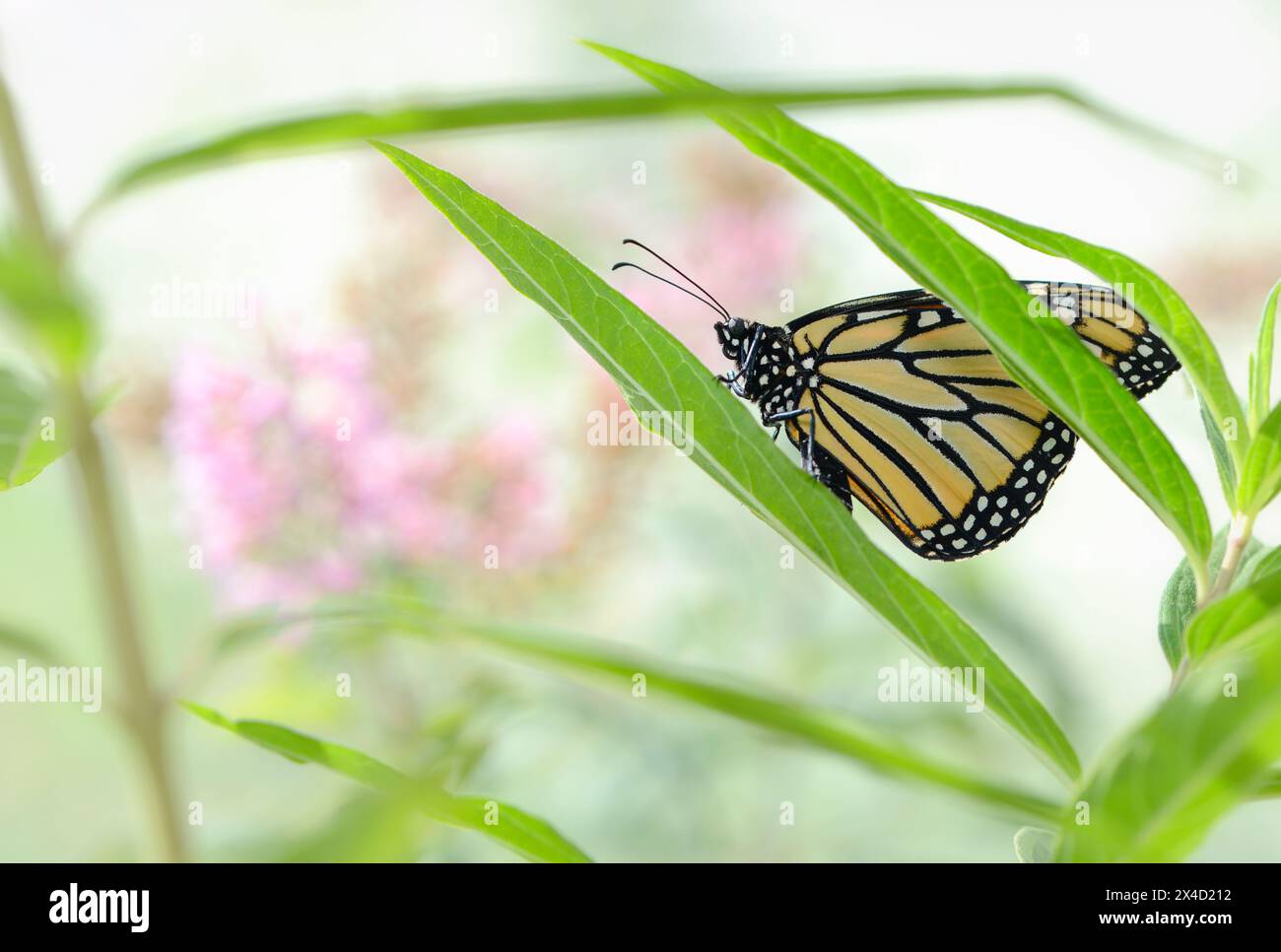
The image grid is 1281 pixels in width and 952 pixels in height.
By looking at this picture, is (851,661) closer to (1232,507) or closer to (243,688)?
(243,688)

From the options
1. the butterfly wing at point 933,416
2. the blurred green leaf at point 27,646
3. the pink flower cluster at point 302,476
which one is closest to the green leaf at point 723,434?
the blurred green leaf at point 27,646

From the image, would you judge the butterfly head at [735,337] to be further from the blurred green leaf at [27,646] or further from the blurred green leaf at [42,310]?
the blurred green leaf at [42,310]

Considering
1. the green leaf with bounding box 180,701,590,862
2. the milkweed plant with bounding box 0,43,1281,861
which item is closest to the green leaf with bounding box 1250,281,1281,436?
the milkweed plant with bounding box 0,43,1281,861

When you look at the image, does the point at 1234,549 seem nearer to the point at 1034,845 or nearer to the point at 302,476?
the point at 1034,845

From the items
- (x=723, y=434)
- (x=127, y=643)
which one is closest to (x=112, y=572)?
(x=127, y=643)

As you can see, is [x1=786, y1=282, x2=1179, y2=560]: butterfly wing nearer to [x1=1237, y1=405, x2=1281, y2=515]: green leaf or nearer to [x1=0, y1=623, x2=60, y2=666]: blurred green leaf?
[x1=1237, y1=405, x2=1281, y2=515]: green leaf

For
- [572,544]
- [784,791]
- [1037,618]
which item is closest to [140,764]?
[572,544]
